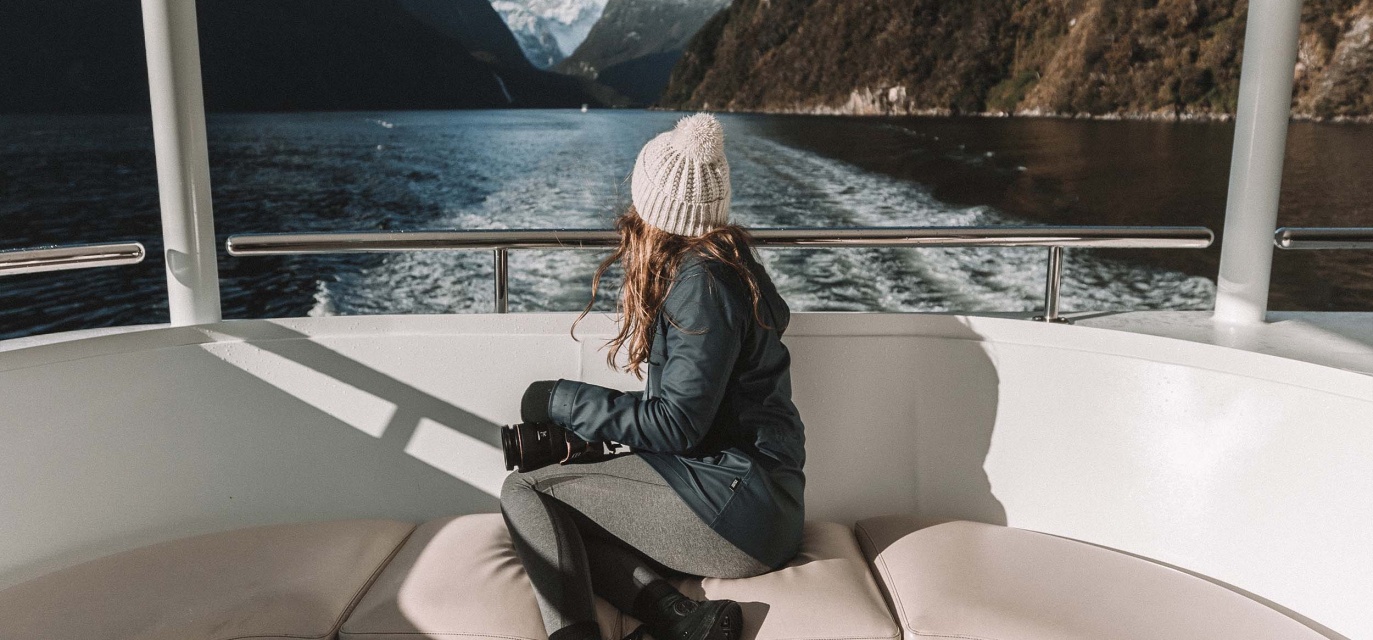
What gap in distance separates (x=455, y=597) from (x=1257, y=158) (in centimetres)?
175

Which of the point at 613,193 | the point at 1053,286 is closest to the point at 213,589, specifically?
the point at 1053,286

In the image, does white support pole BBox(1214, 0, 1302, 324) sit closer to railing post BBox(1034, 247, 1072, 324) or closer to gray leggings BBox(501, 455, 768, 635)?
railing post BBox(1034, 247, 1072, 324)

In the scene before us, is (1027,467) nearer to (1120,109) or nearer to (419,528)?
(419,528)

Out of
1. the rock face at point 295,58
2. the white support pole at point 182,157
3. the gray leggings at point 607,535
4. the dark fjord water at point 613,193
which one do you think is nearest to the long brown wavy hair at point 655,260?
the gray leggings at point 607,535

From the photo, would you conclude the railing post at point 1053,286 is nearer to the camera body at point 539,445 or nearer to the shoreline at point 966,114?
the camera body at point 539,445

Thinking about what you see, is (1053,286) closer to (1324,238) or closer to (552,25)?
(1324,238)

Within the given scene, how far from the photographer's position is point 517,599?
1.42 m

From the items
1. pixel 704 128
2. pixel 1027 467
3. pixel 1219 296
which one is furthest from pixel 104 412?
pixel 1219 296

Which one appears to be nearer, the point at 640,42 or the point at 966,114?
the point at 640,42

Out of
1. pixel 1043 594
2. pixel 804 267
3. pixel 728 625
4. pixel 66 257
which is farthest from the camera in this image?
pixel 804 267

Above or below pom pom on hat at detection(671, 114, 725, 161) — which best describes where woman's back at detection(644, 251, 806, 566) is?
below

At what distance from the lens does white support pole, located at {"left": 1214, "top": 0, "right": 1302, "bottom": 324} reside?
74.8 inches

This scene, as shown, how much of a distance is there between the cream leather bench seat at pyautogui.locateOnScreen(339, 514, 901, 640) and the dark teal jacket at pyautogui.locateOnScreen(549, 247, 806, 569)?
0.07 metres

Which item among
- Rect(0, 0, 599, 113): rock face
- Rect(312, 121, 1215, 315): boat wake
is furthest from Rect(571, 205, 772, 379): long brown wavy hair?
Rect(0, 0, 599, 113): rock face
